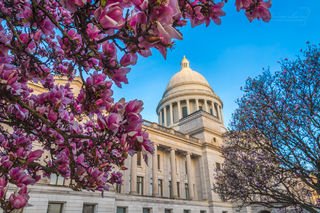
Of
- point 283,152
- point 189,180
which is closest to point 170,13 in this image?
point 283,152

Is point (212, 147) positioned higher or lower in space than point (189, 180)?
higher

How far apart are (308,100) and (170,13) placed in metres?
10.9

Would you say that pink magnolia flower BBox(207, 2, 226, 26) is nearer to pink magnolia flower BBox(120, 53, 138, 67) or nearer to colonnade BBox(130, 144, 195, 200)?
pink magnolia flower BBox(120, 53, 138, 67)

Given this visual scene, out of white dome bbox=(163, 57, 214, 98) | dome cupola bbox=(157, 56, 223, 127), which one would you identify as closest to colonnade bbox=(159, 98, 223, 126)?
dome cupola bbox=(157, 56, 223, 127)

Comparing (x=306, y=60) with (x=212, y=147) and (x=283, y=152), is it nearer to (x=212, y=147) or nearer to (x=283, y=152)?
(x=283, y=152)

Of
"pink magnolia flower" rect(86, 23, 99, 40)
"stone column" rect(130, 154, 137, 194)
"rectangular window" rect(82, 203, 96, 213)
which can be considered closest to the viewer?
"pink magnolia flower" rect(86, 23, 99, 40)

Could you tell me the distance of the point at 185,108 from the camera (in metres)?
50.9

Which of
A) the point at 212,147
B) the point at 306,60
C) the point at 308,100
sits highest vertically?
the point at 212,147

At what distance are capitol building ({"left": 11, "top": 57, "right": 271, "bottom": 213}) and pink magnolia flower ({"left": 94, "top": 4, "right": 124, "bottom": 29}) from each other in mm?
14031

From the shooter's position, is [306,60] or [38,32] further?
[306,60]

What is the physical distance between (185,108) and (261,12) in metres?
48.8

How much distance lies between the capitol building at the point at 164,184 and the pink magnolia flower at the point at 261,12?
13.4m

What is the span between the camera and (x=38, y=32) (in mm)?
2740

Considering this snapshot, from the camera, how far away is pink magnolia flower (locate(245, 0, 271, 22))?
236 centimetres
